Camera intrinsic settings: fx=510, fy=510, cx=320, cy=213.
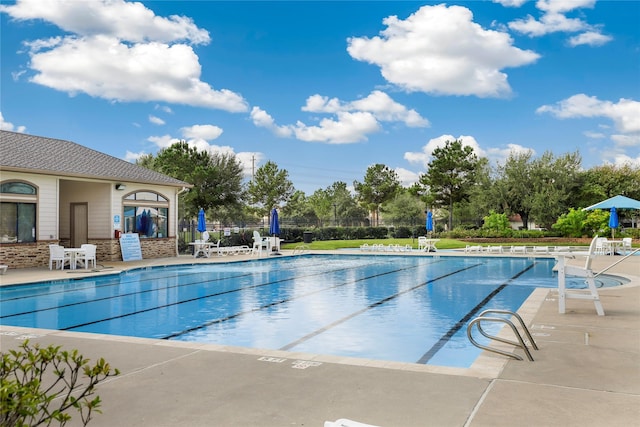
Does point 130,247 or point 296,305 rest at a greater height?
point 130,247

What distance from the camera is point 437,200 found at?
4719 cm

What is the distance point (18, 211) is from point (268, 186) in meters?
34.8

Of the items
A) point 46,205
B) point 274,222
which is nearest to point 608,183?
point 274,222

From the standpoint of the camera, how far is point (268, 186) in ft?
164

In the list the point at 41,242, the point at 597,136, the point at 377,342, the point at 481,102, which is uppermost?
the point at 481,102

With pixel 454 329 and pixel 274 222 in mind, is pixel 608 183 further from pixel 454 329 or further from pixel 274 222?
pixel 454 329

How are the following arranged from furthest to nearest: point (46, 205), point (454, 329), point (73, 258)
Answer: point (46, 205)
point (73, 258)
point (454, 329)

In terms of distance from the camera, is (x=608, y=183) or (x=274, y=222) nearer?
(x=274, y=222)

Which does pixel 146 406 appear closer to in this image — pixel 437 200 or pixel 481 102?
pixel 481 102

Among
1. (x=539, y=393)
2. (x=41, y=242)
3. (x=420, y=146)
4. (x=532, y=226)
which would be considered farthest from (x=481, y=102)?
(x=539, y=393)

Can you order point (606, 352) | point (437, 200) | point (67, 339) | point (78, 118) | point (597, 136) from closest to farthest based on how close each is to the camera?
point (606, 352), point (67, 339), point (78, 118), point (597, 136), point (437, 200)

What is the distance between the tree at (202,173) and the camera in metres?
39.0

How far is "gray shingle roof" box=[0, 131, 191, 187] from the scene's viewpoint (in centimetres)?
1571

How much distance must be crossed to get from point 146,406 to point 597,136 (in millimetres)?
38644
